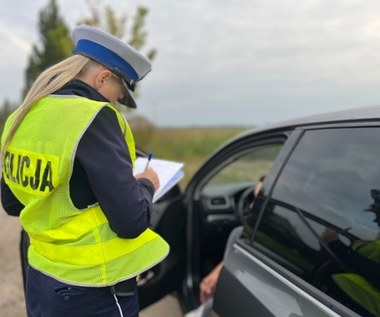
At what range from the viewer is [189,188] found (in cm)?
315

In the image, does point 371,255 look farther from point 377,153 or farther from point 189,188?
point 189,188

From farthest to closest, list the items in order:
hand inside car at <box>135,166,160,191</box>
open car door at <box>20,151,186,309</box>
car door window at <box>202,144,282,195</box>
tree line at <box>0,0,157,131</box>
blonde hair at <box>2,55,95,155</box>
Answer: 1. tree line at <box>0,0,157,131</box>
2. car door window at <box>202,144,282,195</box>
3. open car door at <box>20,151,186,309</box>
4. hand inside car at <box>135,166,160,191</box>
5. blonde hair at <box>2,55,95,155</box>

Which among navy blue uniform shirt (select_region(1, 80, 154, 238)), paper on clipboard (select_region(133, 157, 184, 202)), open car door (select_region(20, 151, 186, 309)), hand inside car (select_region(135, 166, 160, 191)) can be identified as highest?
navy blue uniform shirt (select_region(1, 80, 154, 238))

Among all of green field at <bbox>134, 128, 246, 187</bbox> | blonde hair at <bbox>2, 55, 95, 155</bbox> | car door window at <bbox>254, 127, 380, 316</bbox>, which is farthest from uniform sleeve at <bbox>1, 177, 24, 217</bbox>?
green field at <bbox>134, 128, 246, 187</bbox>

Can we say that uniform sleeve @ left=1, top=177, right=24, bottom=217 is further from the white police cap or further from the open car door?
the open car door

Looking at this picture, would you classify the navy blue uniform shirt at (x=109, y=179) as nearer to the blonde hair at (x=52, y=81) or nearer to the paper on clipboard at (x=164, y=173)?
the blonde hair at (x=52, y=81)

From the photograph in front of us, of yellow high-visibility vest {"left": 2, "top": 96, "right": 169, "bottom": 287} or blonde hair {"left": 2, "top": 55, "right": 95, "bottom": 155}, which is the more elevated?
blonde hair {"left": 2, "top": 55, "right": 95, "bottom": 155}

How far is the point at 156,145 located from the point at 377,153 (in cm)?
1447

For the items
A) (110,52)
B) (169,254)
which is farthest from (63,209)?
(169,254)

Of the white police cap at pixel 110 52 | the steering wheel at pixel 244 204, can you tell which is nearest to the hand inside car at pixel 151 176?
the white police cap at pixel 110 52

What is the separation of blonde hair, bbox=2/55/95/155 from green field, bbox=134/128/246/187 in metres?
12.4

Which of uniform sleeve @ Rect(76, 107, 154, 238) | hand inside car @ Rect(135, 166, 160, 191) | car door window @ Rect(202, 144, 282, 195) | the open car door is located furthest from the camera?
car door window @ Rect(202, 144, 282, 195)

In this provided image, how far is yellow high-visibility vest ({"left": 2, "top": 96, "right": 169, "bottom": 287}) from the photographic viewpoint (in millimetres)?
1488

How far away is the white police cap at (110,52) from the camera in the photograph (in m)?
1.65
